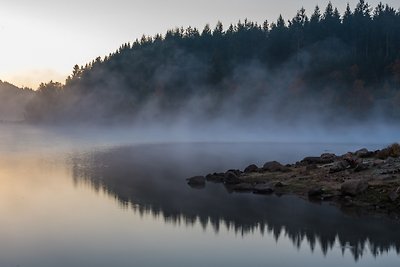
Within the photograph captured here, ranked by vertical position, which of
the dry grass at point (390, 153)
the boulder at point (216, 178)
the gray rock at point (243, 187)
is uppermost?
the dry grass at point (390, 153)

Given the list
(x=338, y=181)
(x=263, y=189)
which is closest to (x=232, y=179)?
(x=263, y=189)

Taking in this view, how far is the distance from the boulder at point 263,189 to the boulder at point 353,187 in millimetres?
6763

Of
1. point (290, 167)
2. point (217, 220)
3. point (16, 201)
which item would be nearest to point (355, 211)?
point (217, 220)

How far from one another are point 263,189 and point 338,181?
6.80 metres

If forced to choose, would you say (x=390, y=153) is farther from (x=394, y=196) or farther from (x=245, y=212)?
(x=245, y=212)

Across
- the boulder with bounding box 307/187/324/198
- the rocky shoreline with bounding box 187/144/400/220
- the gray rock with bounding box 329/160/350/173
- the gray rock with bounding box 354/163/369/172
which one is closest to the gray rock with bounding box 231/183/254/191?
the rocky shoreline with bounding box 187/144/400/220

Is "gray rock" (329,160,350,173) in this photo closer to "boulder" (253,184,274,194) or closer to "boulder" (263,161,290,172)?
"boulder" (263,161,290,172)

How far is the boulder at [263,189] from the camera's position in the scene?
42312mm

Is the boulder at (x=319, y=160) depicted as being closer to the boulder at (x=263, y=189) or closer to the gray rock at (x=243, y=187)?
the gray rock at (x=243, y=187)

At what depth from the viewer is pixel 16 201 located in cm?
3809

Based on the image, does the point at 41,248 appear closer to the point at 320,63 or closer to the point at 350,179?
the point at 350,179

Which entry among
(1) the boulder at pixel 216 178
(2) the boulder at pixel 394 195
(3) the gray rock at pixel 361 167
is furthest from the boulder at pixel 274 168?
(2) the boulder at pixel 394 195

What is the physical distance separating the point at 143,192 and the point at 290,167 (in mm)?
18166

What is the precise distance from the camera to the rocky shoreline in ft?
117
